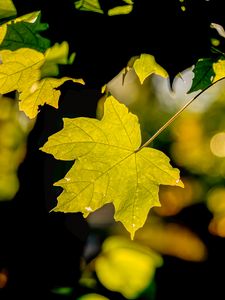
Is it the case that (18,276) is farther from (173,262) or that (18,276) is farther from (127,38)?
(127,38)

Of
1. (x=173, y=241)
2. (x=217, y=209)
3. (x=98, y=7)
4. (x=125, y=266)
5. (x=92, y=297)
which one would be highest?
(x=98, y=7)

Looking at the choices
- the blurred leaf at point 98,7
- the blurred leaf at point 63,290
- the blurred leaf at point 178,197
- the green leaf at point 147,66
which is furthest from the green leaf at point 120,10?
the blurred leaf at point 178,197

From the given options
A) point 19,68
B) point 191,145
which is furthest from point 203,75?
point 191,145

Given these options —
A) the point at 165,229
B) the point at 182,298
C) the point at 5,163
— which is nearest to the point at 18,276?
the point at 5,163

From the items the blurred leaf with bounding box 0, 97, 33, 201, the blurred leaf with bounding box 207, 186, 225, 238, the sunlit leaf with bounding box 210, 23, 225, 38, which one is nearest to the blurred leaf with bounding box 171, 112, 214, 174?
the blurred leaf with bounding box 207, 186, 225, 238

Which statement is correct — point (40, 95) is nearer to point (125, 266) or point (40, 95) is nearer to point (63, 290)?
point (63, 290)

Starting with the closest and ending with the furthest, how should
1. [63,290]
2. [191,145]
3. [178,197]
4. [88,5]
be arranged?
[88,5] < [63,290] < [178,197] < [191,145]
